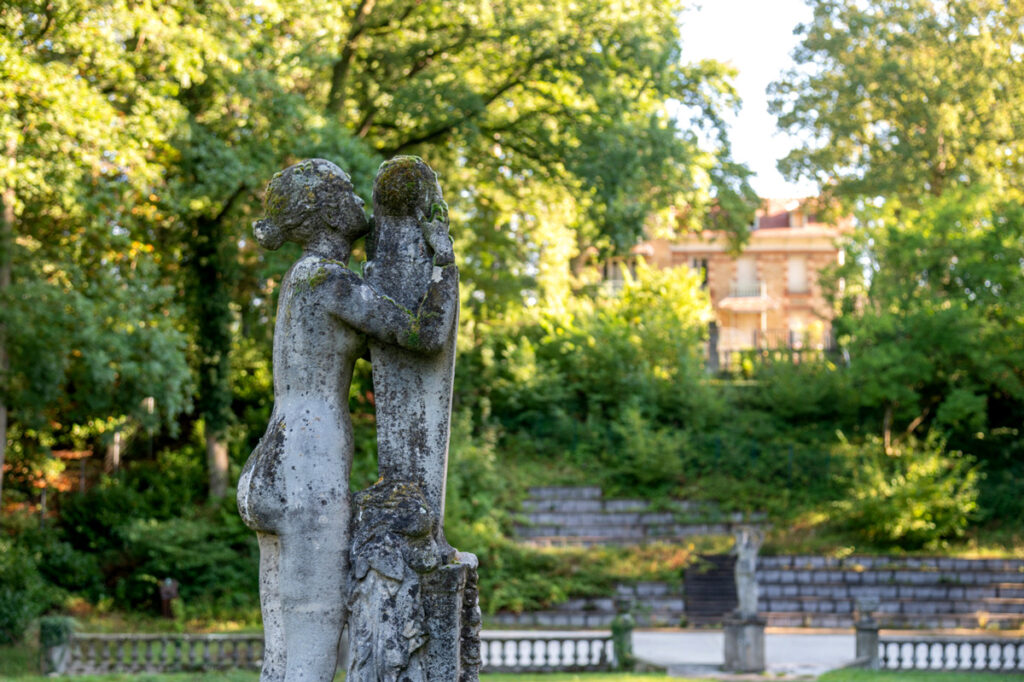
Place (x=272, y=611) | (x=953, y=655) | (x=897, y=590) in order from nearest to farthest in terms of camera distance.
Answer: (x=272, y=611) → (x=953, y=655) → (x=897, y=590)

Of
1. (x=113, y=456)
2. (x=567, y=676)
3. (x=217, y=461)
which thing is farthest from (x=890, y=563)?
(x=113, y=456)

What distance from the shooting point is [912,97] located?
109ft

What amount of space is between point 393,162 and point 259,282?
20.0 m

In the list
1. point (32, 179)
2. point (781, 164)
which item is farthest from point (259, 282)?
point (781, 164)

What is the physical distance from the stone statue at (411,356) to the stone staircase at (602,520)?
18.4 metres

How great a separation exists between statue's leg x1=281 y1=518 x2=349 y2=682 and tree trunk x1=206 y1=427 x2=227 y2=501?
1888 centimetres

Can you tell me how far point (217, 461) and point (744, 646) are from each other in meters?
12.3

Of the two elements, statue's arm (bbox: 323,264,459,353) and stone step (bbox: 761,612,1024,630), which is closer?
statue's arm (bbox: 323,264,459,353)

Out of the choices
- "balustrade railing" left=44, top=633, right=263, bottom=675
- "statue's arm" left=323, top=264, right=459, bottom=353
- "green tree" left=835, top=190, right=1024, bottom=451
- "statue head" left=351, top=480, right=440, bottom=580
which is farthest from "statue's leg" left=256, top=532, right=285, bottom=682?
"green tree" left=835, top=190, right=1024, bottom=451

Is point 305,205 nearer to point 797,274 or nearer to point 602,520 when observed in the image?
point 602,520

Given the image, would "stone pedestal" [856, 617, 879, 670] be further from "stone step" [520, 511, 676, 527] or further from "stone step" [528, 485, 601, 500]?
"stone step" [528, 485, 601, 500]

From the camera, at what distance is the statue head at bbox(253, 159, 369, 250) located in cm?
577

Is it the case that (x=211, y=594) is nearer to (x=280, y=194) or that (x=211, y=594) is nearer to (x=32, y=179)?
(x=32, y=179)

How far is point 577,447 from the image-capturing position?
28766 millimetres
